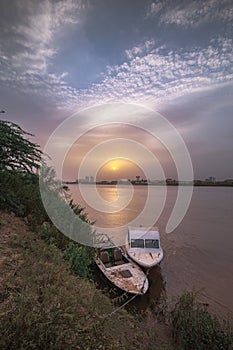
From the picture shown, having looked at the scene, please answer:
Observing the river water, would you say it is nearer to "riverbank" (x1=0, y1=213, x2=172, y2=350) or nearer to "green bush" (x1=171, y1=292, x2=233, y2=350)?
"green bush" (x1=171, y1=292, x2=233, y2=350)

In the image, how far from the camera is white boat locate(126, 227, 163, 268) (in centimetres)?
1184

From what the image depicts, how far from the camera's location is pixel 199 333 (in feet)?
19.1

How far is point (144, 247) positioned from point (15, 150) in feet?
32.0

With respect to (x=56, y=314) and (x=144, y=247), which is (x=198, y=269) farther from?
(x=56, y=314)

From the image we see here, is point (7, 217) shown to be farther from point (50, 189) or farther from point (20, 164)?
point (50, 189)

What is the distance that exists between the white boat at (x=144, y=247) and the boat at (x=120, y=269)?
21.4 inches

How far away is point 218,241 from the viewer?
20562mm

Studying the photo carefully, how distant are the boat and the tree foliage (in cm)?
523

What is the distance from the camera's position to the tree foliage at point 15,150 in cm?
713

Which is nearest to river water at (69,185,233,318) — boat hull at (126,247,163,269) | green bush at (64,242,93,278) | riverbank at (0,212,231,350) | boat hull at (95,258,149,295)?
boat hull at (95,258,149,295)

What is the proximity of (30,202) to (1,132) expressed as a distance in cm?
313

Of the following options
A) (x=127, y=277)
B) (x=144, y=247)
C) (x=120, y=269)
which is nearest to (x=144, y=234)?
(x=144, y=247)

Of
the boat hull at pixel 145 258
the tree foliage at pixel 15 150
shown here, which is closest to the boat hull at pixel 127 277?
the boat hull at pixel 145 258

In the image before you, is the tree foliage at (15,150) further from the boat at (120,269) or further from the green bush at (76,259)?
the boat at (120,269)
